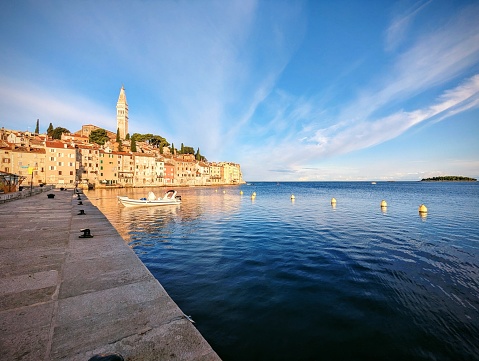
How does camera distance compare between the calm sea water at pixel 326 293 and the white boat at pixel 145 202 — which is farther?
the white boat at pixel 145 202

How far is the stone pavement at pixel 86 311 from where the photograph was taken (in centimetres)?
291

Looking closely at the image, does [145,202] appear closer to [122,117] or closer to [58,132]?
[58,132]

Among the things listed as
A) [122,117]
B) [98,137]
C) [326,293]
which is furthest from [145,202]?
[122,117]

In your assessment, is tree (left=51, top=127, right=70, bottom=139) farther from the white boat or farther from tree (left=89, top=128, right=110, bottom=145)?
the white boat

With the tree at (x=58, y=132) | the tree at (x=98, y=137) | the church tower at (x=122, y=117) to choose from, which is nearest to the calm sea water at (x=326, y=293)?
the tree at (x=98, y=137)

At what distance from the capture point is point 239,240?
16.0 meters

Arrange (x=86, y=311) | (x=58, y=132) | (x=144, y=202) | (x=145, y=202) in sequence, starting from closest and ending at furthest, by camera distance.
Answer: (x=86, y=311)
(x=144, y=202)
(x=145, y=202)
(x=58, y=132)

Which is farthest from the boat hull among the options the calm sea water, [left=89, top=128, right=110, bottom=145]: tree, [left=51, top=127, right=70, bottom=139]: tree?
[left=51, top=127, right=70, bottom=139]: tree

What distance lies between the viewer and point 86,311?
3828 mm

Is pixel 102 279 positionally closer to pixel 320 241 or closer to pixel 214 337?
pixel 214 337

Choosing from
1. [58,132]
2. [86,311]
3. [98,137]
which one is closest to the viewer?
[86,311]

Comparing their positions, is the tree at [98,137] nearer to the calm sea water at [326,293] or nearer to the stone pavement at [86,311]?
the calm sea water at [326,293]

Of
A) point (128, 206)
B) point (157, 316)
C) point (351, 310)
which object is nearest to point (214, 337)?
point (157, 316)

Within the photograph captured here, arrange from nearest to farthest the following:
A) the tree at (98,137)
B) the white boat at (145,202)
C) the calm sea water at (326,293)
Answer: the calm sea water at (326,293), the white boat at (145,202), the tree at (98,137)
